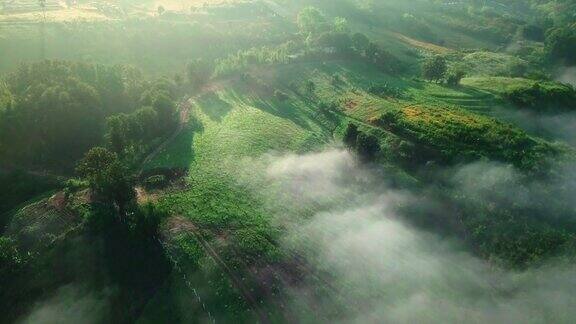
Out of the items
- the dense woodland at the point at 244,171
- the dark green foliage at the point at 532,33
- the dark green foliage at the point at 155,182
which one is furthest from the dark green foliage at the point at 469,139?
the dark green foliage at the point at 532,33

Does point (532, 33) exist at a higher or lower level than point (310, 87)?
higher

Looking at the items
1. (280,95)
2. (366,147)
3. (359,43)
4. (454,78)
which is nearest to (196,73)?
(280,95)

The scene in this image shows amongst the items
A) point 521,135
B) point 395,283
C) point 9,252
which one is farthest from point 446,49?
point 9,252

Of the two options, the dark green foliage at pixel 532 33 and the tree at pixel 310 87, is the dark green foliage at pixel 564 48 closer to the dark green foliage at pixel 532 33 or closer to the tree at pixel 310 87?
the dark green foliage at pixel 532 33

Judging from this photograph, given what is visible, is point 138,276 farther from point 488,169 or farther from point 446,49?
point 446,49

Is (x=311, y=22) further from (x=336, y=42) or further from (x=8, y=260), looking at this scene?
(x=8, y=260)

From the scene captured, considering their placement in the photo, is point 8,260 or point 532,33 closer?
point 8,260

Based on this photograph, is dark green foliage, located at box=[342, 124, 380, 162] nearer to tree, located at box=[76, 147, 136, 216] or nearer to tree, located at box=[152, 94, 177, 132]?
tree, located at box=[152, 94, 177, 132]

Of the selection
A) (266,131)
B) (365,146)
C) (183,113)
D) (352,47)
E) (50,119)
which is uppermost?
(352,47)

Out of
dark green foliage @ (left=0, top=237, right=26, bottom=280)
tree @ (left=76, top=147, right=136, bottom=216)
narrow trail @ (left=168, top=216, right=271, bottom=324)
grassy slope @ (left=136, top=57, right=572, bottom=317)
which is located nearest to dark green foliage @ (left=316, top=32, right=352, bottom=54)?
grassy slope @ (left=136, top=57, right=572, bottom=317)
